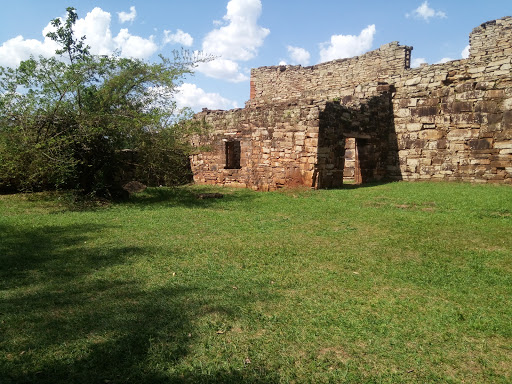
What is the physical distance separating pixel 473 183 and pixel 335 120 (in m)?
4.81

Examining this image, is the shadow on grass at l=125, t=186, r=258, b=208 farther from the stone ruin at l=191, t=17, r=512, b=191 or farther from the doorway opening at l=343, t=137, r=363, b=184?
the doorway opening at l=343, t=137, r=363, b=184

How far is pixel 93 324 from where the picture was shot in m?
3.39

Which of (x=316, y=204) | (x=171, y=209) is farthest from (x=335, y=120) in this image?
(x=171, y=209)

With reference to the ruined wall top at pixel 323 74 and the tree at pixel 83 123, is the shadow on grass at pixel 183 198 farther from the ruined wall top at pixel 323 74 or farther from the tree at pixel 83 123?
the ruined wall top at pixel 323 74

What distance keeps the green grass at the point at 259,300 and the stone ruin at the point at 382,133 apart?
4970 millimetres

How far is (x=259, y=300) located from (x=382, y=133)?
1177 centimetres

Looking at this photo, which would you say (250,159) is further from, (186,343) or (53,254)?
(186,343)

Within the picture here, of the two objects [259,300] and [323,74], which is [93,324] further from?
[323,74]

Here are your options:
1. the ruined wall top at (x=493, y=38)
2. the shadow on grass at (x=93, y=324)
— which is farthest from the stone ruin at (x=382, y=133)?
the shadow on grass at (x=93, y=324)

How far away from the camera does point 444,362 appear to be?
113 inches

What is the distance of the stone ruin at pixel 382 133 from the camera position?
39.7ft

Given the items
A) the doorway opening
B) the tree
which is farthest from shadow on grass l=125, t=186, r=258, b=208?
the doorway opening

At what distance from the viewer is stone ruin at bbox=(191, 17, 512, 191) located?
12.1 m

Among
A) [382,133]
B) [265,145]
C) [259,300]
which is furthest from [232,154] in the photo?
[259,300]
